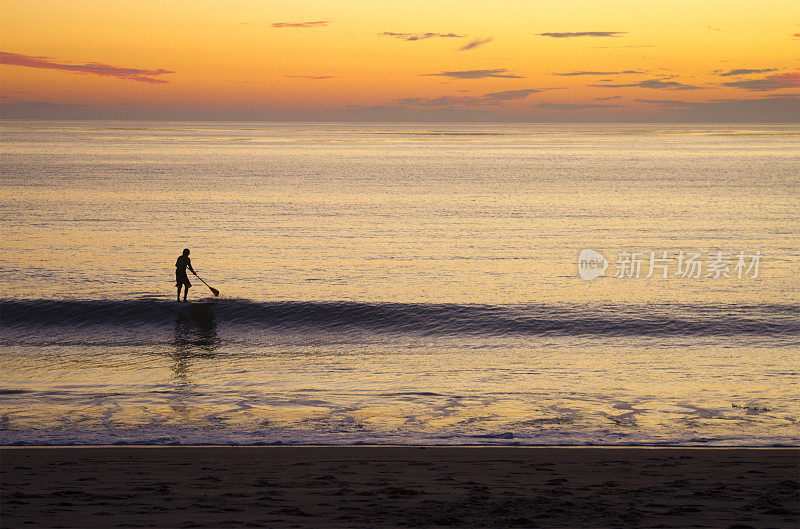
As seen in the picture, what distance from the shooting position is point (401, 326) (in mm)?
23109

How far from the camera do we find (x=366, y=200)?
62469mm

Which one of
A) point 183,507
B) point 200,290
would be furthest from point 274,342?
point 183,507

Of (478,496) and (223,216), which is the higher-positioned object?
(223,216)

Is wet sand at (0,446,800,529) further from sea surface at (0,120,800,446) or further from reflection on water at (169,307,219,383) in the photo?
reflection on water at (169,307,219,383)

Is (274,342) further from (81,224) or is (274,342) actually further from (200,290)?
(81,224)

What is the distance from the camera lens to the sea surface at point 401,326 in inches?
498

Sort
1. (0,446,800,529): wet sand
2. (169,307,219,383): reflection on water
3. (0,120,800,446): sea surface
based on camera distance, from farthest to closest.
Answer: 1. (169,307,219,383): reflection on water
2. (0,120,800,446): sea surface
3. (0,446,800,529): wet sand

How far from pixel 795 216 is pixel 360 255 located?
33766mm

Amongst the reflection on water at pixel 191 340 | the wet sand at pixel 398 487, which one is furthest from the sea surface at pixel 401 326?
the wet sand at pixel 398 487

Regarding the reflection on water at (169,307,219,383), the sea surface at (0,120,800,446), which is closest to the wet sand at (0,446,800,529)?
the sea surface at (0,120,800,446)

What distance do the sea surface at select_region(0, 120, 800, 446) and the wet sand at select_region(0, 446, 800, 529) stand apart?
3.34ft

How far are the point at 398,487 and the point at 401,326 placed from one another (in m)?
14.2

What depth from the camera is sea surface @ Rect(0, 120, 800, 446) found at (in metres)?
12.6

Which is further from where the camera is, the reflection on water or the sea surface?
the reflection on water
